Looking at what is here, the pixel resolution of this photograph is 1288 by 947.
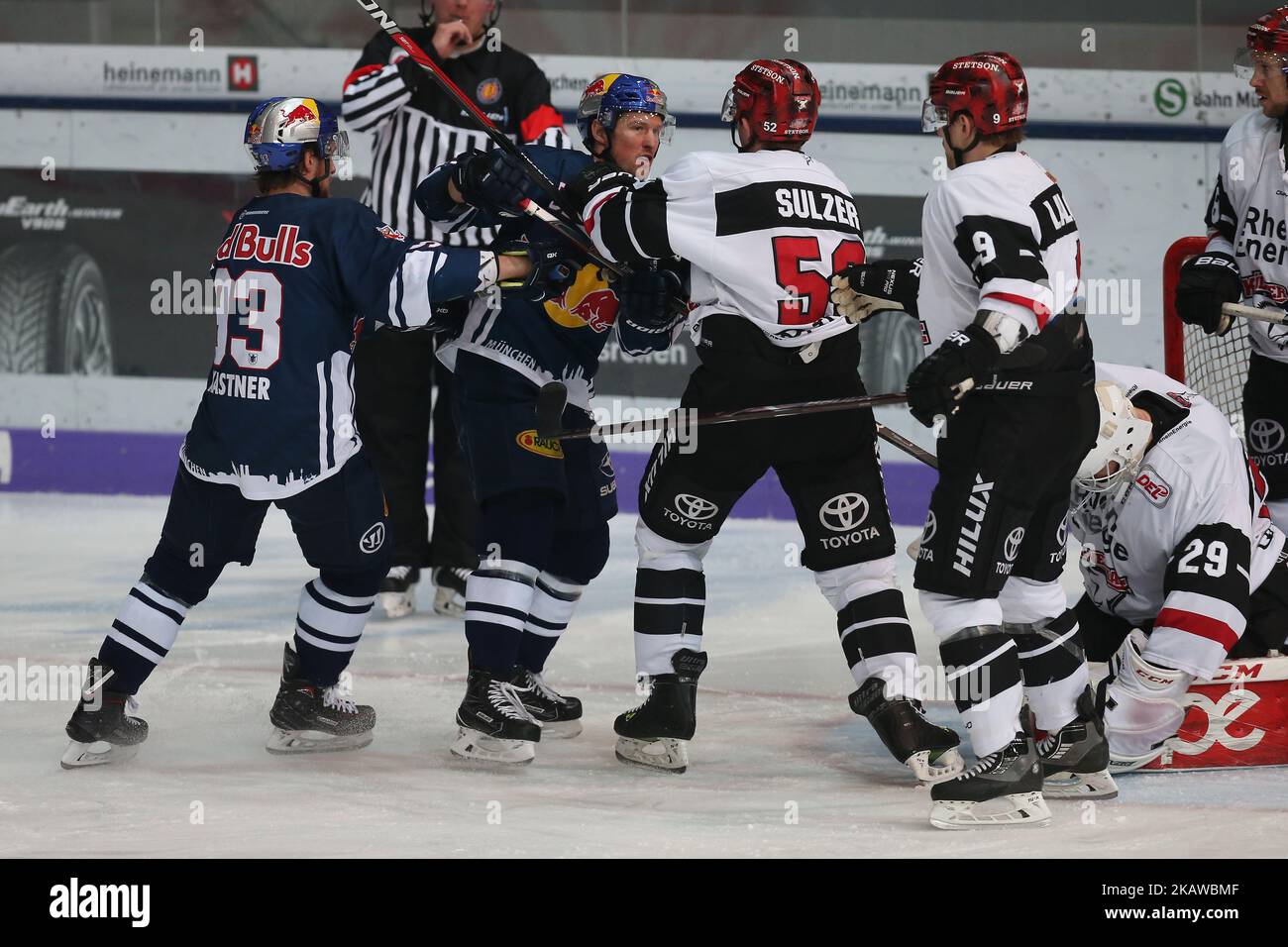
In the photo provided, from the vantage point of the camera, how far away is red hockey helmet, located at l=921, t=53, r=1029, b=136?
277cm

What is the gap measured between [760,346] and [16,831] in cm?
150

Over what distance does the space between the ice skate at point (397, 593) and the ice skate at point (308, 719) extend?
1291 mm

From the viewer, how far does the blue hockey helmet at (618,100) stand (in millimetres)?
3275

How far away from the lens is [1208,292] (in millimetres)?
3498

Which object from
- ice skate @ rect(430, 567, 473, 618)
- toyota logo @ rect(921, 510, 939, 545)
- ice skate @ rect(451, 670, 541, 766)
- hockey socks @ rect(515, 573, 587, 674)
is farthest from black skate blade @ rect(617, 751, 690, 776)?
ice skate @ rect(430, 567, 473, 618)

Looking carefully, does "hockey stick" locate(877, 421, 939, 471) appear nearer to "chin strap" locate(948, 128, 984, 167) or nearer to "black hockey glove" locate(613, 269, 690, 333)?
"black hockey glove" locate(613, 269, 690, 333)

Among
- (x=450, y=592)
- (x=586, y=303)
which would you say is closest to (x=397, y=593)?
(x=450, y=592)

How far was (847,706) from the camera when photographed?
3.77 meters

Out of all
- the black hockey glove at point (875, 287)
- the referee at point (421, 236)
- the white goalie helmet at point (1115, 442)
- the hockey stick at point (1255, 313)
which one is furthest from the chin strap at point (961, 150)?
the referee at point (421, 236)

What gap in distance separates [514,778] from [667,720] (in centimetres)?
30

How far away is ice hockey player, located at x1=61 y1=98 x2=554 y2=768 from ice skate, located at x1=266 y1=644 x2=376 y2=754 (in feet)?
0.82
